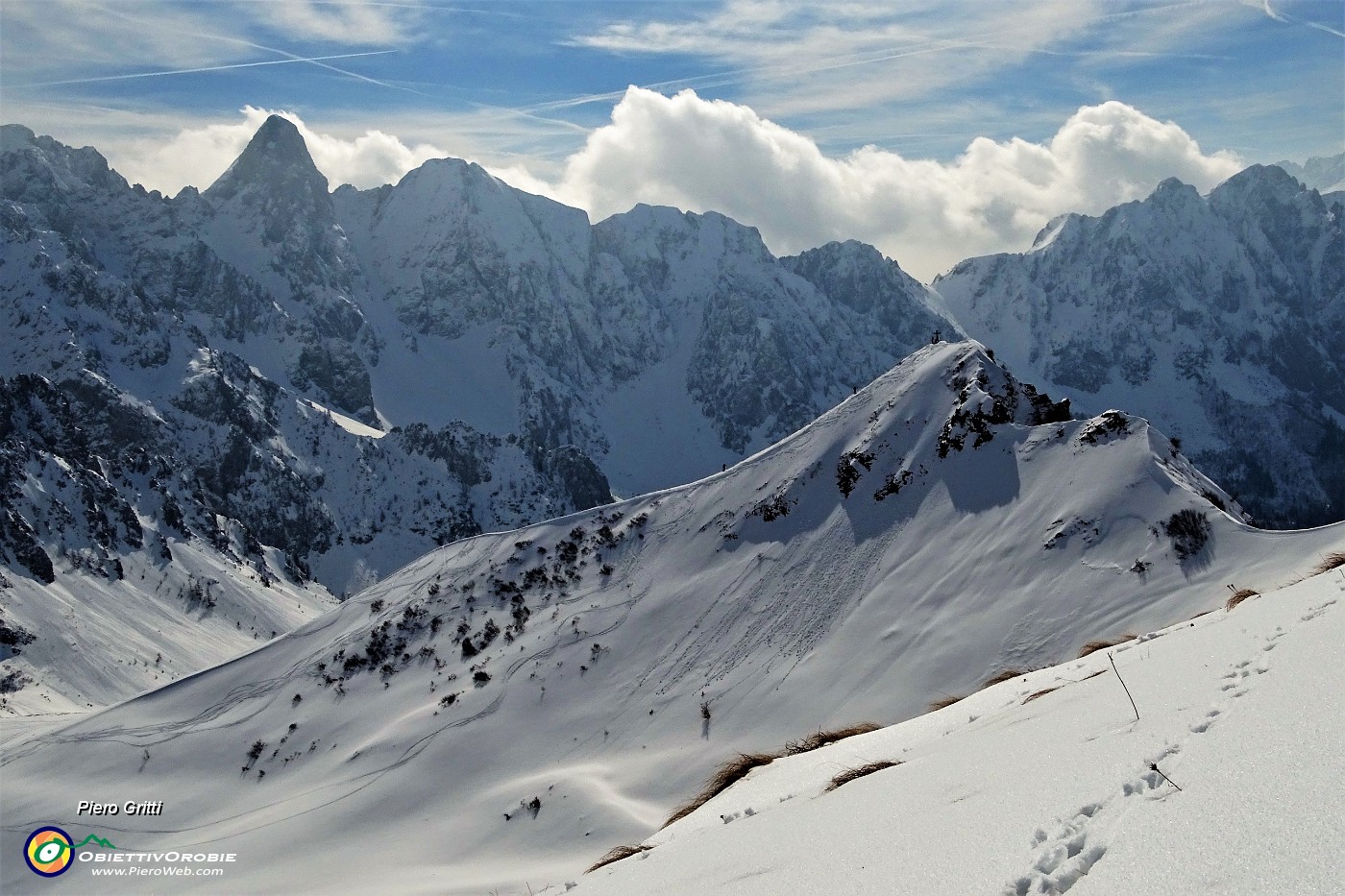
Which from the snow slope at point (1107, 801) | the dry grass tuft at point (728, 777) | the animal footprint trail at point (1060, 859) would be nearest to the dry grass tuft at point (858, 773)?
the snow slope at point (1107, 801)

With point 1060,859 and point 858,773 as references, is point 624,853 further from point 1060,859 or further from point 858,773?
point 1060,859

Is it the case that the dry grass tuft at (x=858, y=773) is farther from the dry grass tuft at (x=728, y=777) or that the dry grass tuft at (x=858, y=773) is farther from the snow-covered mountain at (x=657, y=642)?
the snow-covered mountain at (x=657, y=642)

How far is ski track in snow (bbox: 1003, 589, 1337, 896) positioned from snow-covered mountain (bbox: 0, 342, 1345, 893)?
31.4 meters

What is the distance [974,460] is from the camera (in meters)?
58.8

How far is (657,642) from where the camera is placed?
56.7 meters

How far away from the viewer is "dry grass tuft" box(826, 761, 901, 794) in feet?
36.6

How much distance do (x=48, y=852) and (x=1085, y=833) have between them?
68194 mm

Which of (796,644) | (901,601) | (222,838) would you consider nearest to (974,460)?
(901,601)

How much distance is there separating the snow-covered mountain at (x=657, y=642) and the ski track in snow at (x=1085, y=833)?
3136 centimetres

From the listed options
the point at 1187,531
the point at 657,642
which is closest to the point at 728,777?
the point at 1187,531

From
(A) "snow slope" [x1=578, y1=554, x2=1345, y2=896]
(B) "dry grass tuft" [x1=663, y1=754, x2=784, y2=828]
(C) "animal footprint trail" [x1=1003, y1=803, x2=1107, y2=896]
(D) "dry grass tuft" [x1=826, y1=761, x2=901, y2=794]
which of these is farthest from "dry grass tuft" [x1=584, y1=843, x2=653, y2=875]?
(C) "animal footprint trail" [x1=1003, y1=803, x2=1107, y2=896]

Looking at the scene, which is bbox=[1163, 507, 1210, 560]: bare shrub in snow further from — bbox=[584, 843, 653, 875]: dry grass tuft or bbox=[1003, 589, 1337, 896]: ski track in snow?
bbox=[1003, 589, 1337, 896]: ski track in snow

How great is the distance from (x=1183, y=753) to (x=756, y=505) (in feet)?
192

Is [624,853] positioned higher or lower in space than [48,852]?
higher
